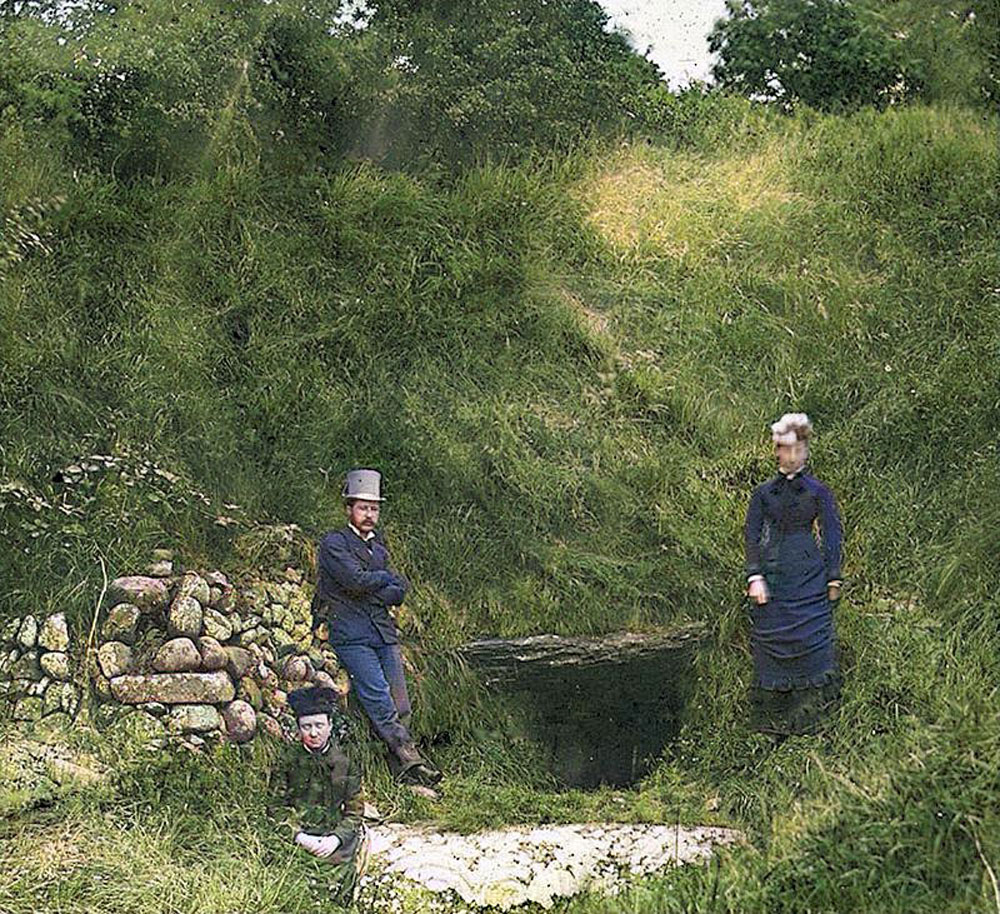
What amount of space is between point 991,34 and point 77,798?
8.05 meters

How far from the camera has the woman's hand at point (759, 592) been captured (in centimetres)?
656

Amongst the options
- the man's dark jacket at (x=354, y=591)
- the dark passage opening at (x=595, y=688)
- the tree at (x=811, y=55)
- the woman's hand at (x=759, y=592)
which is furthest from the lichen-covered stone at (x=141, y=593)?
the tree at (x=811, y=55)

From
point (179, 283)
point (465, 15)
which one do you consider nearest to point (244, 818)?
point (179, 283)

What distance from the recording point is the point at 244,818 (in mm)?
6031

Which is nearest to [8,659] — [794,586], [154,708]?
[154,708]

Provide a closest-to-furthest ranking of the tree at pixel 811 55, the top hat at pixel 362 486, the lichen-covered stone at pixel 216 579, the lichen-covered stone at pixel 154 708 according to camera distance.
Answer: the lichen-covered stone at pixel 154 708 → the top hat at pixel 362 486 → the lichen-covered stone at pixel 216 579 → the tree at pixel 811 55

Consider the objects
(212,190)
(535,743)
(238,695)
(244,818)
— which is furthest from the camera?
(212,190)

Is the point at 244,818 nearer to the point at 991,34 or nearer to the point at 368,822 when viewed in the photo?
the point at 368,822

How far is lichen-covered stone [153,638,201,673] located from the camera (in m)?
6.63

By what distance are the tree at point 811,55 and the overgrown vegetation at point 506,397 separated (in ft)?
1.96

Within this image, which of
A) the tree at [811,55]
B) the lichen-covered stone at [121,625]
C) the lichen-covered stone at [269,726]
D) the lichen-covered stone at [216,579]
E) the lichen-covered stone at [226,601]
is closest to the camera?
the lichen-covered stone at [269,726]

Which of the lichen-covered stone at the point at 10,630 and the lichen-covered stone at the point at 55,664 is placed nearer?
the lichen-covered stone at the point at 55,664

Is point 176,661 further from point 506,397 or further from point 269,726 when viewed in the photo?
point 506,397

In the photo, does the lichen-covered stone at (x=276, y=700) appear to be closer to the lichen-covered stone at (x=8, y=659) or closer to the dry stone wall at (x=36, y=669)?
the dry stone wall at (x=36, y=669)
